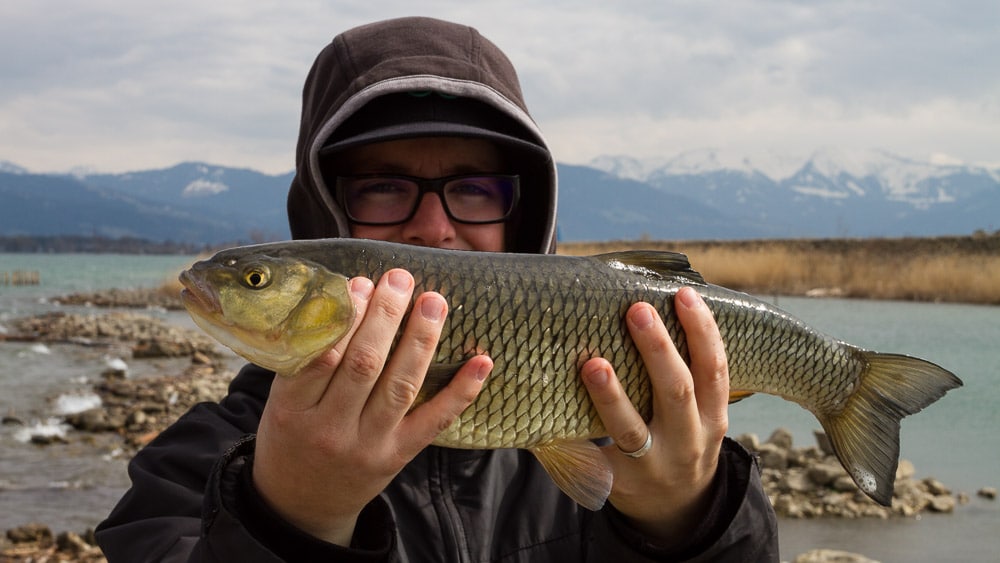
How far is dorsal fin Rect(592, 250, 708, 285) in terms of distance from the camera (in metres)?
1.88

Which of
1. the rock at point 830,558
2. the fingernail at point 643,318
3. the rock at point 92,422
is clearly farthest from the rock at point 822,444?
the rock at point 92,422

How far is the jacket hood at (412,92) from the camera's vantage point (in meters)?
2.41

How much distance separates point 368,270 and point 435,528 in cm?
82

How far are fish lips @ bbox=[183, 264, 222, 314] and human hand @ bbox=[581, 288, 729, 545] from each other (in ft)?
2.38

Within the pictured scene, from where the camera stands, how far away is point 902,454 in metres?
7.00

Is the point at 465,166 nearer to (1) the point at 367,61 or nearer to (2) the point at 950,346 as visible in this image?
(1) the point at 367,61

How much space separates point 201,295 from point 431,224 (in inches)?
34.1

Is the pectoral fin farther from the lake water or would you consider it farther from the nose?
the lake water

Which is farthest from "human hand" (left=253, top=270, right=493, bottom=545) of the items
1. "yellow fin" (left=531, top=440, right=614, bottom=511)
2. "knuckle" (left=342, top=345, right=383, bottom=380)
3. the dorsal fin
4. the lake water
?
the lake water

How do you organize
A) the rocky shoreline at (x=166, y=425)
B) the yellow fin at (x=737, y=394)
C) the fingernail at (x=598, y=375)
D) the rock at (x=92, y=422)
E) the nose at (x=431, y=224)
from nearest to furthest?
the fingernail at (x=598, y=375) < the yellow fin at (x=737, y=394) < the nose at (x=431, y=224) < the rocky shoreline at (x=166, y=425) < the rock at (x=92, y=422)

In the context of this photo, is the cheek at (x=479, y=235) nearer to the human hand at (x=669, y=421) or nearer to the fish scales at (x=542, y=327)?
the fish scales at (x=542, y=327)

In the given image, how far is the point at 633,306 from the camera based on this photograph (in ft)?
5.76

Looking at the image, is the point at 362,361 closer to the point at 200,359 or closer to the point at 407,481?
the point at 407,481

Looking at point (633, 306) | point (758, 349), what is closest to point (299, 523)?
point (633, 306)
